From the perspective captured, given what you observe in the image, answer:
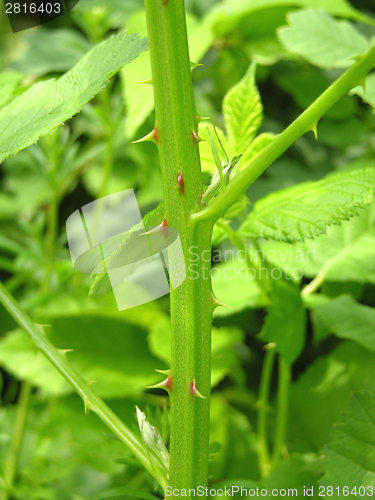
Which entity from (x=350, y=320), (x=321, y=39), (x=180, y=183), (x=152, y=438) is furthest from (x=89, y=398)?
(x=321, y=39)

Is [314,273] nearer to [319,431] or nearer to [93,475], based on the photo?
[319,431]

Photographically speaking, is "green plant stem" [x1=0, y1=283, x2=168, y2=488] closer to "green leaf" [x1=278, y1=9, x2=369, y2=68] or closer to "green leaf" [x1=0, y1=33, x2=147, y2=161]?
"green leaf" [x1=0, y1=33, x2=147, y2=161]

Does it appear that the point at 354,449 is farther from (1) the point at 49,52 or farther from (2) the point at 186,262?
(1) the point at 49,52

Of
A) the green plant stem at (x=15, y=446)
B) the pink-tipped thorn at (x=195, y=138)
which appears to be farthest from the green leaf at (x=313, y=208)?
the green plant stem at (x=15, y=446)

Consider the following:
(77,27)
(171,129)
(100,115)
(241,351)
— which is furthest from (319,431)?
(77,27)

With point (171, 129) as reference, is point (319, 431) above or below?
below

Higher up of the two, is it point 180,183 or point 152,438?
point 180,183
